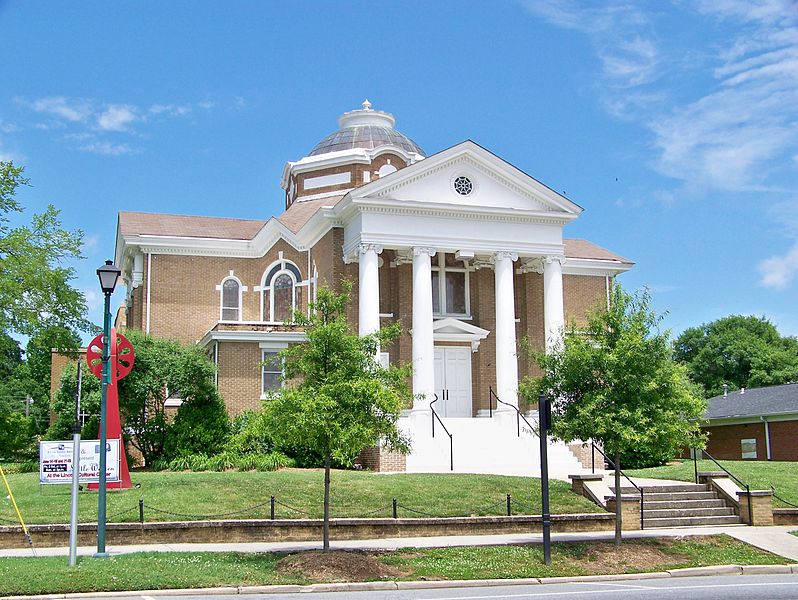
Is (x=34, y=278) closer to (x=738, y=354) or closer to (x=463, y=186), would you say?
(x=463, y=186)

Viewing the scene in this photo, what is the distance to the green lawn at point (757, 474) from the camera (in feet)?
79.7

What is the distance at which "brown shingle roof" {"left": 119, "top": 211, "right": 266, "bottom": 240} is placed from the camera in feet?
123

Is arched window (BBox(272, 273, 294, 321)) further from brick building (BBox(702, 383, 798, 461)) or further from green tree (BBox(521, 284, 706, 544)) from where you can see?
green tree (BBox(521, 284, 706, 544))

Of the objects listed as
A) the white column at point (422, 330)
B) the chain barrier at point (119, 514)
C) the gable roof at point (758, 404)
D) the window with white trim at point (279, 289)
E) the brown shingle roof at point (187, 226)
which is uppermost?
the brown shingle roof at point (187, 226)

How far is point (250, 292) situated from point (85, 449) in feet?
60.3

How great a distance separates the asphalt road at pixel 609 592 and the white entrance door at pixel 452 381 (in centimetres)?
1882

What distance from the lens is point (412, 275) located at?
34.3 meters

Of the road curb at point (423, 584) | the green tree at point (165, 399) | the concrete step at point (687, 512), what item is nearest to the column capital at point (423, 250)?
the green tree at point (165, 399)

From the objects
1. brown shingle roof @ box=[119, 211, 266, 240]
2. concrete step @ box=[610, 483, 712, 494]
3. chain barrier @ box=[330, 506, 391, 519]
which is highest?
brown shingle roof @ box=[119, 211, 266, 240]

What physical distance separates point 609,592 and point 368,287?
1840 centimetres

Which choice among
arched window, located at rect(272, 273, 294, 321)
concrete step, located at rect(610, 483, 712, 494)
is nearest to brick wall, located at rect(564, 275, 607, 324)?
arched window, located at rect(272, 273, 294, 321)

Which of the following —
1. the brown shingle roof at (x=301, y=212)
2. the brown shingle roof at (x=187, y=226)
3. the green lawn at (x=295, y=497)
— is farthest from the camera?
the brown shingle roof at (x=301, y=212)

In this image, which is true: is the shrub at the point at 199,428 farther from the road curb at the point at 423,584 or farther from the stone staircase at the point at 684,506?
the road curb at the point at 423,584

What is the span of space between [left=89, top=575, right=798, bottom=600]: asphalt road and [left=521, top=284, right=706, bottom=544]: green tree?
9.65 feet
